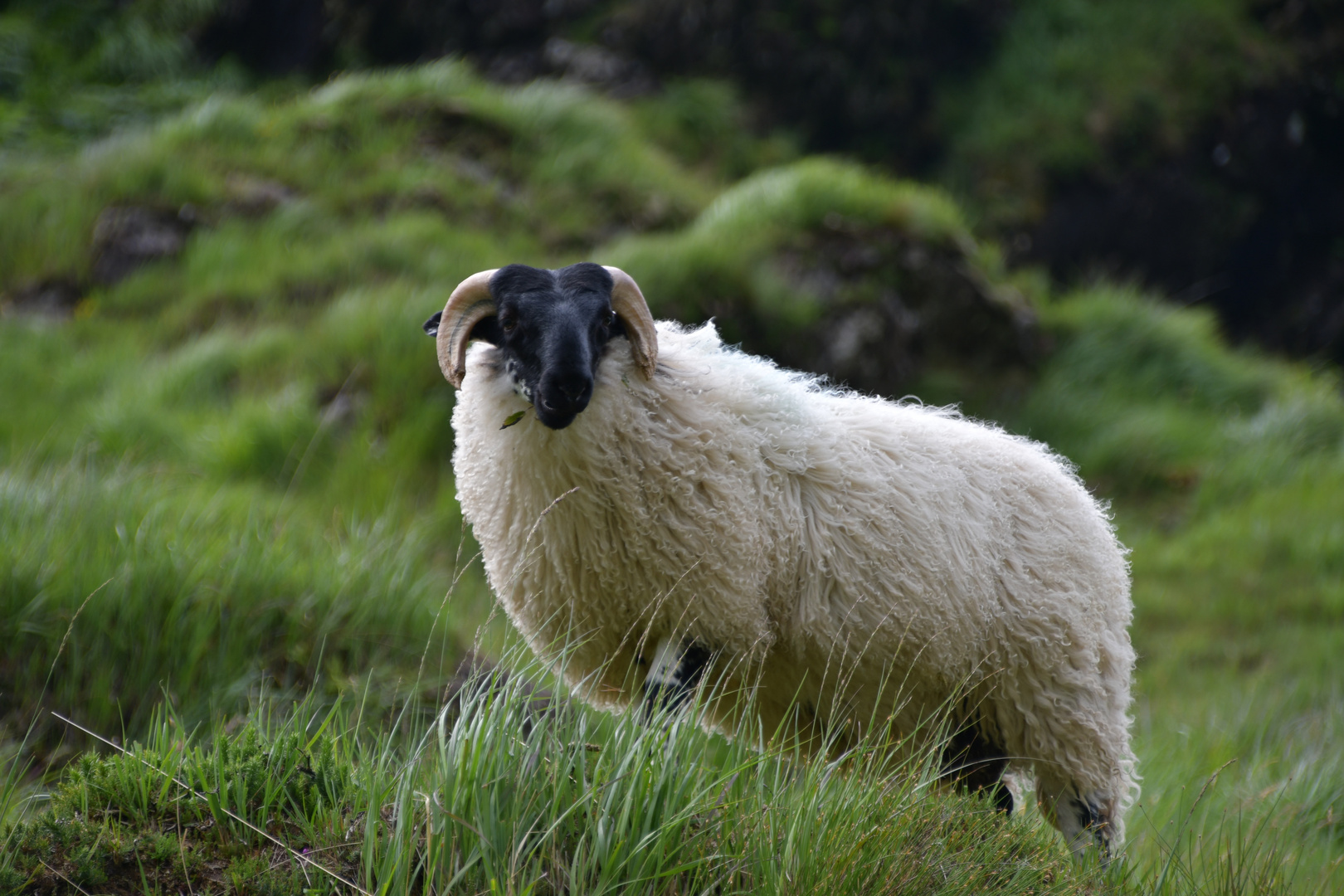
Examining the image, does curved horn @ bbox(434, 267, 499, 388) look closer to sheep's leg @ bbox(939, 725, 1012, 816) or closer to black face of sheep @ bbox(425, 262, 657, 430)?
black face of sheep @ bbox(425, 262, 657, 430)

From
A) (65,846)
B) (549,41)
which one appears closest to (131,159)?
(549,41)

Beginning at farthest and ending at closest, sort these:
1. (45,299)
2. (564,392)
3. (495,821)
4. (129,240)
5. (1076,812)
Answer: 1. (129,240)
2. (45,299)
3. (1076,812)
4. (564,392)
5. (495,821)

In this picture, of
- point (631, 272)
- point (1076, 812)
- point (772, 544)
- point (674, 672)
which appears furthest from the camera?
point (631, 272)

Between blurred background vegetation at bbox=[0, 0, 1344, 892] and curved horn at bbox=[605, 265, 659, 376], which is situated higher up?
curved horn at bbox=[605, 265, 659, 376]

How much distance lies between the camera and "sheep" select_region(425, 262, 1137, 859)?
313cm

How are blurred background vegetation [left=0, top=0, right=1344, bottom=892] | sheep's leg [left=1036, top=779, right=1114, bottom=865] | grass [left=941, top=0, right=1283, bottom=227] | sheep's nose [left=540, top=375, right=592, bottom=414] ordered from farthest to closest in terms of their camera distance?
grass [left=941, top=0, right=1283, bottom=227] < blurred background vegetation [left=0, top=0, right=1344, bottom=892] < sheep's leg [left=1036, top=779, right=1114, bottom=865] < sheep's nose [left=540, top=375, right=592, bottom=414]

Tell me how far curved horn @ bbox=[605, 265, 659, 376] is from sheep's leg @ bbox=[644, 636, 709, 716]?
857 millimetres

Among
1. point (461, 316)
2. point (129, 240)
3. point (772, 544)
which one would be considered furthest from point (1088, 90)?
point (461, 316)

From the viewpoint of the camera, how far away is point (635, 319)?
3.14 meters

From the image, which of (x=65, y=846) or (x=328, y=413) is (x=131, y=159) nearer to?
(x=328, y=413)

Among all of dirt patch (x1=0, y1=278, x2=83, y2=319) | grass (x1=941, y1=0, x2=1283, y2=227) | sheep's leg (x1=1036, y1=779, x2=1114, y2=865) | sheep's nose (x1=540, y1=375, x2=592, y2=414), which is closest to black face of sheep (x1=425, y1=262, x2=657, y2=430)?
sheep's nose (x1=540, y1=375, x2=592, y2=414)

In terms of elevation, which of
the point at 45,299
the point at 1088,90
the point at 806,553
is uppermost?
the point at 1088,90

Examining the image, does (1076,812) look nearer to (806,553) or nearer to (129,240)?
(806,553)

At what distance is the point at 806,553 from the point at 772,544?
0.46 feet
